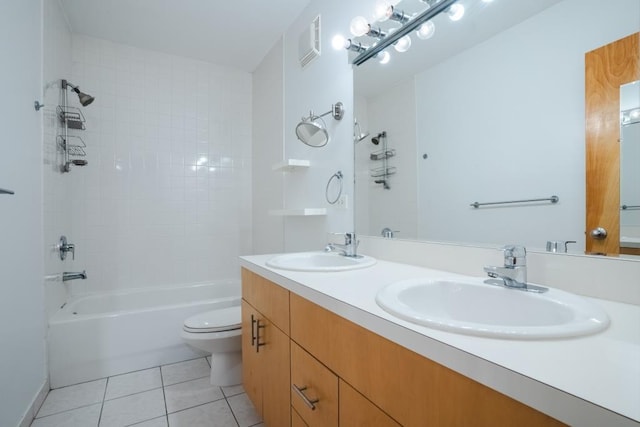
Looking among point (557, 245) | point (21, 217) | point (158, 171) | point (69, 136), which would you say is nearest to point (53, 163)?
point (69, 136)

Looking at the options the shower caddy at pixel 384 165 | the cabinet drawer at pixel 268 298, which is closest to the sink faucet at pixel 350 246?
the shower caddy at pixel 384 165

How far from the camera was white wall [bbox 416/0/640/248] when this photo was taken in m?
0.83

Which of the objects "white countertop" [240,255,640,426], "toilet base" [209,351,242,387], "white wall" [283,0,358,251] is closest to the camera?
"white countertop" [240,255,640,426]

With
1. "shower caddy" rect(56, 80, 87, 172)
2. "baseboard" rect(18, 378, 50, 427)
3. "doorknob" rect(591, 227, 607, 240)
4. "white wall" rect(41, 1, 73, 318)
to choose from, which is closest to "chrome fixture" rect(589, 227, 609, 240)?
"doorknob" rect(591, 227, 607, 240)

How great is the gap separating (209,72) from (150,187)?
4.23 feet

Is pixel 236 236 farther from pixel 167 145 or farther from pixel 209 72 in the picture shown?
pixel 209 72

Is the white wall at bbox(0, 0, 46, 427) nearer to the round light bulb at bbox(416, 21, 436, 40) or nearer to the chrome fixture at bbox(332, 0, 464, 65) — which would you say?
the chrome fixture at bbox(332, 0, 464, 65)

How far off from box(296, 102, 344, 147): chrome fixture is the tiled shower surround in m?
1.40

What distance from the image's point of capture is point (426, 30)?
4.18 ft

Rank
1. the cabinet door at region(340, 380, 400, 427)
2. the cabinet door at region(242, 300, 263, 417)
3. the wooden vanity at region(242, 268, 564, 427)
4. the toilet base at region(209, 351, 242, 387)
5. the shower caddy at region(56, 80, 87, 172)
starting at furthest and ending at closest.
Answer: the shower caddy at region(56, 80, 87, 172) < the toilet base at region(209, 351, 242, 387) < the cabinet door at region(242, 300, 263, 417) < the cabinet door at region(340, 380, 400, 427) < the wooden vanity at region(242, 268, 564, 427)

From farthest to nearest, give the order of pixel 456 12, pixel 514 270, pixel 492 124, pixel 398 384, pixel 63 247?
pixel 63 247 < pixel 456 12 < pixel 492 124 < pixel 514 270 < pixel 398 384

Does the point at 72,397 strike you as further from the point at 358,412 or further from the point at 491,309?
the point at 491,309

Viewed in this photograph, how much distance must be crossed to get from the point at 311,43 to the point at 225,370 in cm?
218

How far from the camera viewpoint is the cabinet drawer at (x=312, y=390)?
0.81 m
